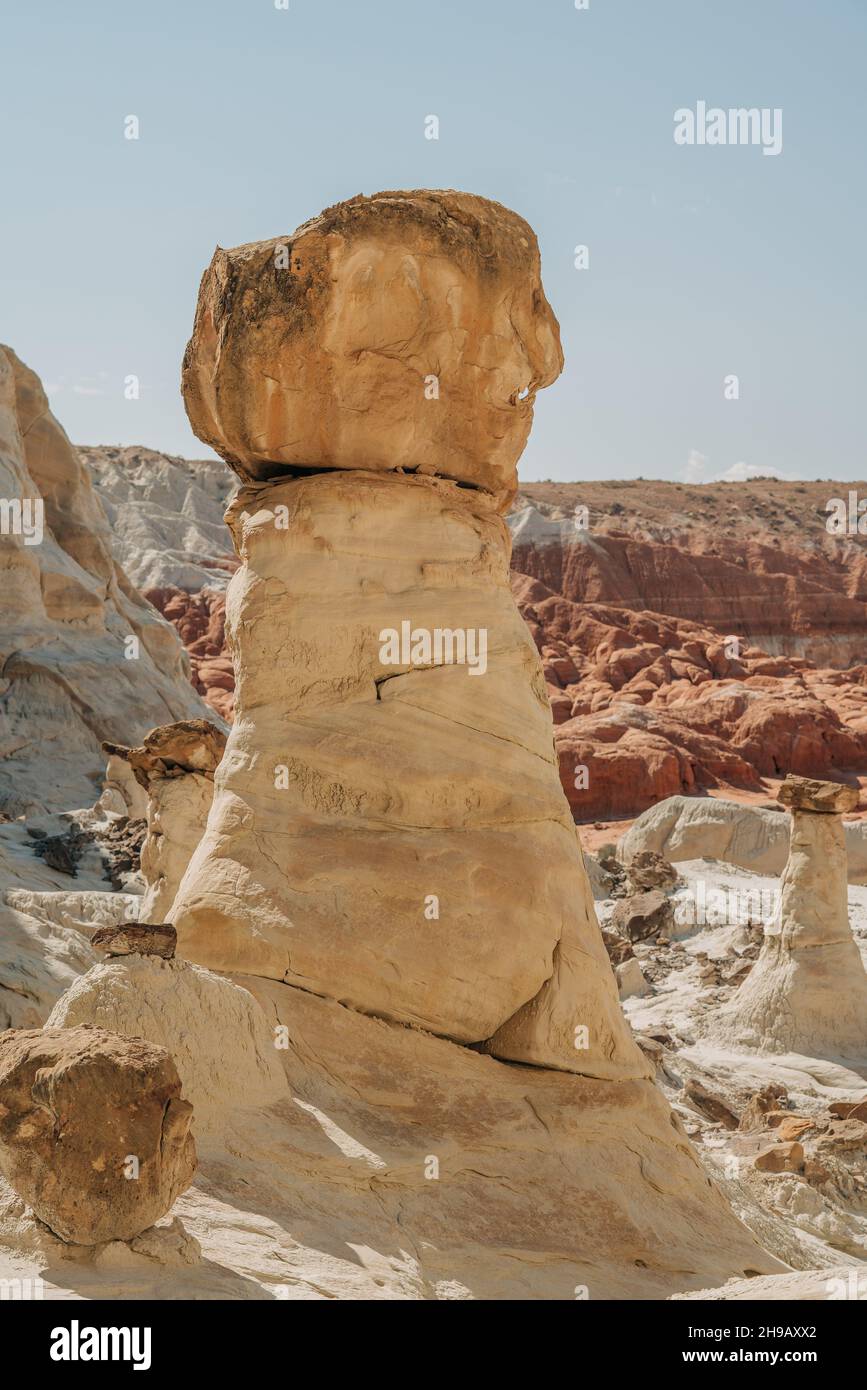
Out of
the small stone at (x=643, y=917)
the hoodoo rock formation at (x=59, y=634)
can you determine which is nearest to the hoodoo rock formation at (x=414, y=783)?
the small stone at (x=643, y=917)

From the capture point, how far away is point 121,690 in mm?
26281

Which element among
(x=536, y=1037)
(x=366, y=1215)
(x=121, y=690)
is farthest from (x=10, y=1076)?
(x=121, y=690)

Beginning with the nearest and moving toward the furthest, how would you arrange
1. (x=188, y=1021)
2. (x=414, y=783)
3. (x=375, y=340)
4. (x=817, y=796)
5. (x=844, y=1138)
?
(x=188, y=1021), (x=414, y=783), (x=375, y=340), (x=844, y=1138), (x=817, y=796)

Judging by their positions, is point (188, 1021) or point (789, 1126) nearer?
point (188, 1021)

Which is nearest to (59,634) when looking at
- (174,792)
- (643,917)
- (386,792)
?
(643,917)

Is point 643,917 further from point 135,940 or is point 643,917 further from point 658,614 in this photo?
point 658,614

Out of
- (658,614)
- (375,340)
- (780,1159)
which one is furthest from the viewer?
(658,614)

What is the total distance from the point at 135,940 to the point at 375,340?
2.86m

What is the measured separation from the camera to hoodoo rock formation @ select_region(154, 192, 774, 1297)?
558 cm

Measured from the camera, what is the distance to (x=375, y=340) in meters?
6.50

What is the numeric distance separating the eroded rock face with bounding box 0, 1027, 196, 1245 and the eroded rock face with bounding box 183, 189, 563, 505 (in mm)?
3347

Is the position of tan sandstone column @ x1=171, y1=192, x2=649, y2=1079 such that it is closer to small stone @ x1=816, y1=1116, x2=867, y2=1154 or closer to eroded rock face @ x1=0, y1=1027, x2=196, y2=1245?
eroded rock face @ x1=0, y1=1027, x2=196, y2=1245

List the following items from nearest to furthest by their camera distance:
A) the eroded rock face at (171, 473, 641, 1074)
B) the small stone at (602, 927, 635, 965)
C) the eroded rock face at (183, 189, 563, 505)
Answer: the eroded rock face at (171, 473, 641, 1074)
the eroded rock face at (183, 189, 563, 505)
the small stone at (602, 927, 635, 965)

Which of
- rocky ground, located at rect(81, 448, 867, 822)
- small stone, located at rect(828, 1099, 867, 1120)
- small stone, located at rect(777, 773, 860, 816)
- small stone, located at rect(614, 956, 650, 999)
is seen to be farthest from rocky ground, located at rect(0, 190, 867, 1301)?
rocky ground, located at rect(81, 448, 867, 822)
